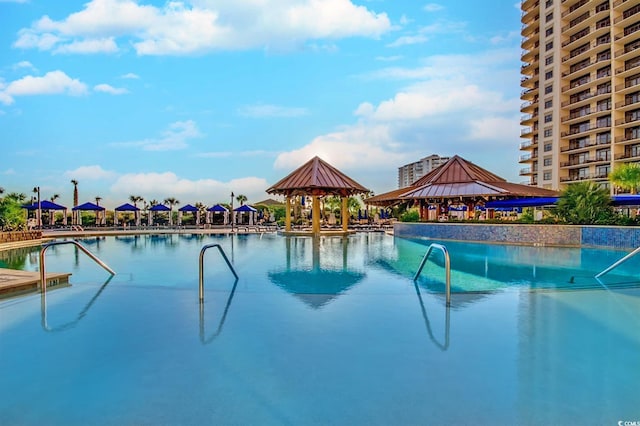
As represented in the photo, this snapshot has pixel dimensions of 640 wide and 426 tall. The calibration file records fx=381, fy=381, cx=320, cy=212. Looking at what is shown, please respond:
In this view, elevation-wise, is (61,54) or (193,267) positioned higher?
(61,54)

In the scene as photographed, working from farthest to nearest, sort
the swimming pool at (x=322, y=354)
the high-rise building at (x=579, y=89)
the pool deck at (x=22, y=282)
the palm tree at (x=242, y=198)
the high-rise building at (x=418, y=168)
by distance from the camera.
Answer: the high-rise building at (x=418, y=168) < the palm tree at (x=242, y=198) < the high-rise building at (x=579, y=89) < the pool deck at (x=22, y=282) < the swimming pool at (x=322, y=354)

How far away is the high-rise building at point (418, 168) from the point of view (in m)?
129

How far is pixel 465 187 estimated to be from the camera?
21.5 meters

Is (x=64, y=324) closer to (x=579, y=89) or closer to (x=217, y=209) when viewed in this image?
(x=217, y=209)

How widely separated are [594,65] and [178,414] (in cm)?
5249

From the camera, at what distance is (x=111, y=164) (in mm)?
33094

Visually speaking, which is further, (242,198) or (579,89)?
(242,198)

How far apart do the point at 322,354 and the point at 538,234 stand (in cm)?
1595

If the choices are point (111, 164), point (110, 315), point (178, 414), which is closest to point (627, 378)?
point (178, 414)

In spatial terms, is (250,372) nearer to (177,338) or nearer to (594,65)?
(177,338)

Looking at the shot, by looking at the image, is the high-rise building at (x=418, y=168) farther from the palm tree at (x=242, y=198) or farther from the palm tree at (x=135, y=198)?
the palm tree at (x=135, y=198)

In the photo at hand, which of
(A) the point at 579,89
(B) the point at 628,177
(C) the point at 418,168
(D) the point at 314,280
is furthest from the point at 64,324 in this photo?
(C) the point at 418,168

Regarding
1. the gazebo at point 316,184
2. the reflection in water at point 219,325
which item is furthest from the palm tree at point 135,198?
the reflection in water at point 219,325

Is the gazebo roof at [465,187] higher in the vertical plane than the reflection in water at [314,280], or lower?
higher
